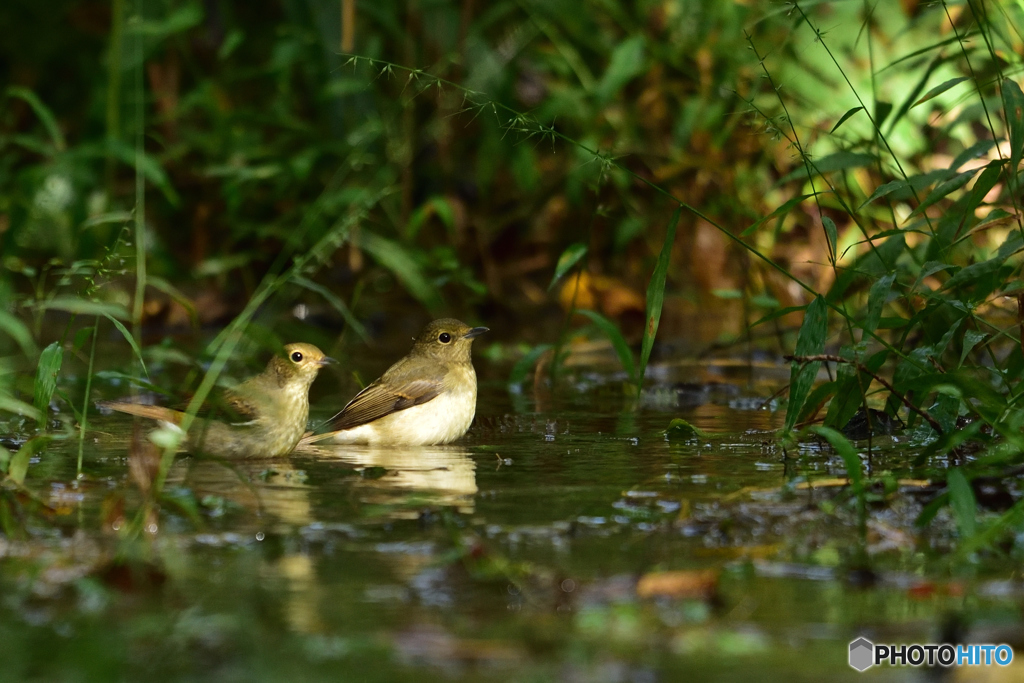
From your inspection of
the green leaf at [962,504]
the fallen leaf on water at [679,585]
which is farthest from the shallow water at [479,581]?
the green leaf at [962,504]

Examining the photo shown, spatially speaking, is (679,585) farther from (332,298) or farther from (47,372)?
(332,298)

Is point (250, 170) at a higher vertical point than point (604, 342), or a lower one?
higher

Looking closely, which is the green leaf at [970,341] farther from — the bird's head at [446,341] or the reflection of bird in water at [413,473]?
the bird's head at [446,341]

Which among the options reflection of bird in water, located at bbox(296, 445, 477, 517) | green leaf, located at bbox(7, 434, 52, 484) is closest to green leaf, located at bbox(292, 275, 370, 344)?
reflection of bird in water, located at bbox(296, 445, 477, 517)

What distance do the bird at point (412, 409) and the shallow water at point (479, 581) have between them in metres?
1.02

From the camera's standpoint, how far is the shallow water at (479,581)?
2.41m

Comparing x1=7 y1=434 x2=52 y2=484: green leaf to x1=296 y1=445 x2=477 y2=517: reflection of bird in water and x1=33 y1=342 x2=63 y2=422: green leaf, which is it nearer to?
x1=33 y1=342 x2=63 y2=422: green leaf

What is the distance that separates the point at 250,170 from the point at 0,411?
107 inches

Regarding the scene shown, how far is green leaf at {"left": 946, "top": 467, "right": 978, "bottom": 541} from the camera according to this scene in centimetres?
305

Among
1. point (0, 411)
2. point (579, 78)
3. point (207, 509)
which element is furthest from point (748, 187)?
point (207, 509)

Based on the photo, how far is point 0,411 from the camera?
17.6 ft

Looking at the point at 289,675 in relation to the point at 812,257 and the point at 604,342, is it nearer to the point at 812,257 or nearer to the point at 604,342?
the point at 604,342

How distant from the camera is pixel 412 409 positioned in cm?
535

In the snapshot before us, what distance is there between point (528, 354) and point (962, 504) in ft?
8.53
